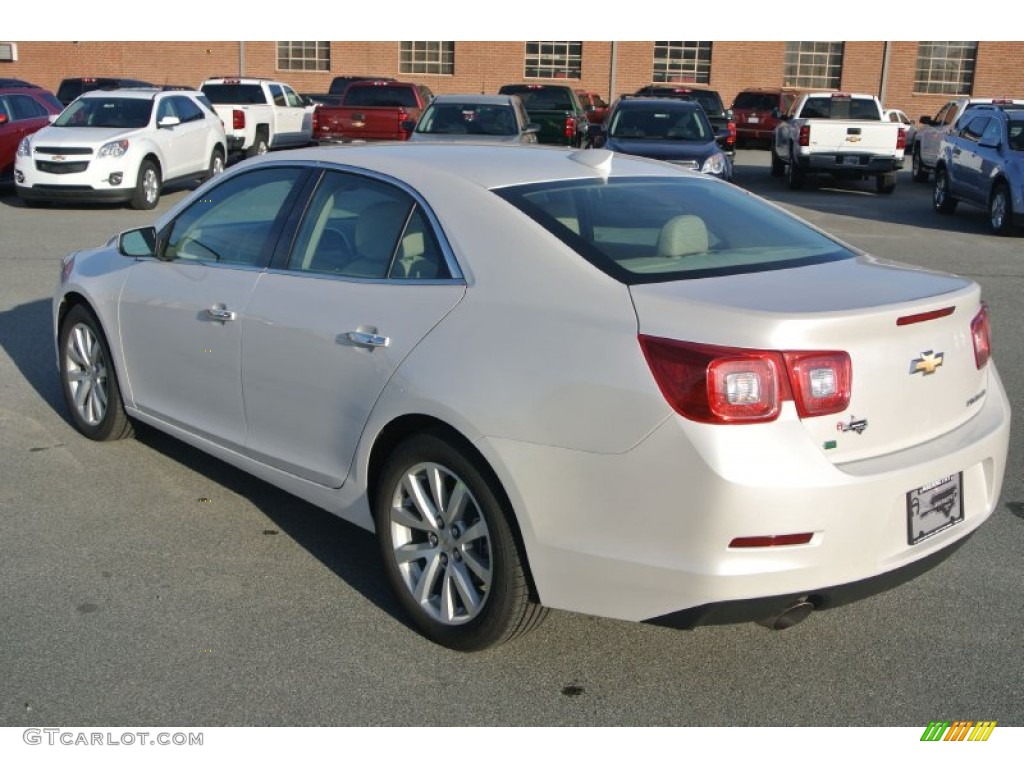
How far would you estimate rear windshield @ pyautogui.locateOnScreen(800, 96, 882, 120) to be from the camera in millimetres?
23359

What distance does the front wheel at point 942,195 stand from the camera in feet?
61.3

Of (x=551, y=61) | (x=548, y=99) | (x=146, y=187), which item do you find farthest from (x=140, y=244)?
(x=551, y=61)

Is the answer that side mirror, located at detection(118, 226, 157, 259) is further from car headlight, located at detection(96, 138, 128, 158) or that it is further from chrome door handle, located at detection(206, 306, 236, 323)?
car headlight, located at detection(96, 138, 128, 158)

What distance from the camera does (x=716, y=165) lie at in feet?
52.3

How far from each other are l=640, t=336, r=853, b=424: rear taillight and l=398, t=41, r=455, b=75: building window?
138ft

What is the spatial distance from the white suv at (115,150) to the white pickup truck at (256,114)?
3.87 metres

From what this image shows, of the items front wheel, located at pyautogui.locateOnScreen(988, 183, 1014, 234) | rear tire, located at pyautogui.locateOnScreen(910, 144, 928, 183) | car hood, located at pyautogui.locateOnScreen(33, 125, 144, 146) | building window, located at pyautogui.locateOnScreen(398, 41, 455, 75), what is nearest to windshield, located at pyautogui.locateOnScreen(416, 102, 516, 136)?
car hood, located at pyautogui.locateOnScreen(33, 125, 144, 146)

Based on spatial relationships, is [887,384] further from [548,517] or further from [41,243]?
[41,243]

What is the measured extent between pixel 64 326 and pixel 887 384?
4554 mm

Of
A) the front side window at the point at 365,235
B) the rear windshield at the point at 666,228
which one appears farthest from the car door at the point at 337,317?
the rear windshield at the point at 666,228

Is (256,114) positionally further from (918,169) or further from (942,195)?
(918,169)

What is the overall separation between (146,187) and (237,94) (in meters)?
7.83

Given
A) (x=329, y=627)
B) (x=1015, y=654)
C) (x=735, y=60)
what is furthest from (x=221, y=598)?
(x=735, y=60)

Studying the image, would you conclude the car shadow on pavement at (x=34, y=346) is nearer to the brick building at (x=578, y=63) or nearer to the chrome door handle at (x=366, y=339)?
the chrome door handle at (x=366, y=339)
